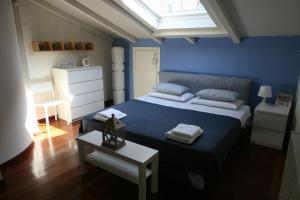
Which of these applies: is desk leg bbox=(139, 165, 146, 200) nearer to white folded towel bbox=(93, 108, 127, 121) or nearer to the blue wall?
white folded towel bbox=(93, 108, 127, 121)

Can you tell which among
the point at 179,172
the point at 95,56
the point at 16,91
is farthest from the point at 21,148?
the point at 95,56

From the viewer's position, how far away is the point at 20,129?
283cm

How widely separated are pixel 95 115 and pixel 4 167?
3.86 ft

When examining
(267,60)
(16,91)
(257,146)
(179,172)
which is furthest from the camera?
(267,60)

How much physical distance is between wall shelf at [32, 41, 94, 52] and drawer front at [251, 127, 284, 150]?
134 inches

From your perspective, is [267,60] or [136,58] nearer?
[267,60]

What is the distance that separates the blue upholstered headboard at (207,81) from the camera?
3.44m

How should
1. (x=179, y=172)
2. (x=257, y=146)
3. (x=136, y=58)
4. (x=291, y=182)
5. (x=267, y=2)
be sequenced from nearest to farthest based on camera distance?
(x=291, y=182) → (x=179, y=172) → (x=267, y=2) → (x=257, y=146) → (x=136, y=58)

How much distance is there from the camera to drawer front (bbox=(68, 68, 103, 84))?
12.6 feet

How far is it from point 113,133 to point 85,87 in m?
2.35

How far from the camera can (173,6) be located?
11.0 feet

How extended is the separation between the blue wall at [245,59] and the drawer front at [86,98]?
1412 millimetres

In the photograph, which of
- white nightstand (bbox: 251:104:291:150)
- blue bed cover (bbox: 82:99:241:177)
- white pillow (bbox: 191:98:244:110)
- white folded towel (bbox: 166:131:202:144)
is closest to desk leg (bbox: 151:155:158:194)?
blue bed cover (bbox: 82:99:241:177)

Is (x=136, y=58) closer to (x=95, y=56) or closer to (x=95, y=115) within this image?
(x=95, y=56)
